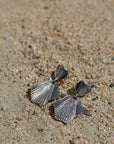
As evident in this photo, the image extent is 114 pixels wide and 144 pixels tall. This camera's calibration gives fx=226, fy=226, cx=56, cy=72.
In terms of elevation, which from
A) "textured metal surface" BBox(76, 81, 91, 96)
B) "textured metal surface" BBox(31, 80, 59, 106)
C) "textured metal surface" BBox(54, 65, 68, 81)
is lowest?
"textured metal surface" BBox(31, 80, 59, 106)

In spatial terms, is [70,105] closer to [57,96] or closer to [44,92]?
[57,96]

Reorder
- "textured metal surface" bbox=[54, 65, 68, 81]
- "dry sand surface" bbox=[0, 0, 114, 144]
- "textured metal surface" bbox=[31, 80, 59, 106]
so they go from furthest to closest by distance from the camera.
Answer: "textured metal surface" bbox=[54, 65, 68, 81]
"textured metal surface" bbox=[31, 80, 59, 106]
"dry sand surface" bbox=[0, 0, 114, 144]

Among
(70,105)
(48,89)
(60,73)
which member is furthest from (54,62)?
(70,105)

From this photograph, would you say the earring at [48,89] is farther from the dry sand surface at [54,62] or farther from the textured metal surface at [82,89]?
the textured metal surface at [82,89]

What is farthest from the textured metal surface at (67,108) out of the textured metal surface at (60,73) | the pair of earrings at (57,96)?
the textured metal surface at (60,73)

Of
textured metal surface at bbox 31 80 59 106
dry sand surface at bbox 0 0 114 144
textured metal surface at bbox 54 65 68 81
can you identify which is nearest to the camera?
dry sand surface at bbox 0 0 114 144

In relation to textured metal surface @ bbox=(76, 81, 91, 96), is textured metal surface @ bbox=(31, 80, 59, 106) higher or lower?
lower

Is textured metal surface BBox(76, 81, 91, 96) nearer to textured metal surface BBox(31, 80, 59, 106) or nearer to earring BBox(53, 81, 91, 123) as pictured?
earring BBox(53, 81, 91, 123)

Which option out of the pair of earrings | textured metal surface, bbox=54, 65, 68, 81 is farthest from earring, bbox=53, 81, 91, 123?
textured metal surface, bbox=54, 65, 68, 81
